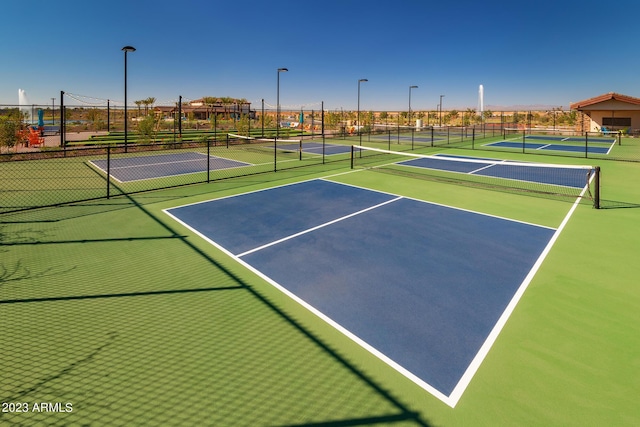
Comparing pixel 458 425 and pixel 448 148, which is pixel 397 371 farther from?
pixel 448 148

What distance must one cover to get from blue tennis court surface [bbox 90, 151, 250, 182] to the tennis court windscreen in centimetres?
808

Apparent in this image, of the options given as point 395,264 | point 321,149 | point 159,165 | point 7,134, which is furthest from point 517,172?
point 7,134

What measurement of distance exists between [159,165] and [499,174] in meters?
18.3

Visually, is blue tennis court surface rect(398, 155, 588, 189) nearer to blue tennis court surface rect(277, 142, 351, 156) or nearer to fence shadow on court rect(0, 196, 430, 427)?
blue tennis court surface rect(277, 142, 351, 156)

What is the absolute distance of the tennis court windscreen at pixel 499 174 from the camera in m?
14.3

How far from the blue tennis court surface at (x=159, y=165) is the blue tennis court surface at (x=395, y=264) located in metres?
6.73

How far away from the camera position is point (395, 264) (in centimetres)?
750

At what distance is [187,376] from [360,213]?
7.65m

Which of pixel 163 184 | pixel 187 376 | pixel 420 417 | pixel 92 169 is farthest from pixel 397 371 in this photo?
pixel 92 169

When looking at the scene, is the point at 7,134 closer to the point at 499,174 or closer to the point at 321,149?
the point at 321,149

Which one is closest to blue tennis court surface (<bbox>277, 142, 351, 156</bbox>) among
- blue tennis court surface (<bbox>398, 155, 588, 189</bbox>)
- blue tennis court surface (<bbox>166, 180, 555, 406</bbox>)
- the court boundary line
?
blue tennis court surface (<bbox>398, 155, 588, 189</bbox>)

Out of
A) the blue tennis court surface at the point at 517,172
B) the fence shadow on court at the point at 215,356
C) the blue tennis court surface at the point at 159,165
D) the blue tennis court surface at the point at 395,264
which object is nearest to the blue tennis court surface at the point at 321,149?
the blue tennis court surface at the point at 517,172

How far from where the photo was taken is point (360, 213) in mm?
11141

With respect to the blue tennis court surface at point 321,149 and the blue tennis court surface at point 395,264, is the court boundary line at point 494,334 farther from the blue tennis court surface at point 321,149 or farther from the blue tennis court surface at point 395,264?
the blue tennis court surface at point 321,149
